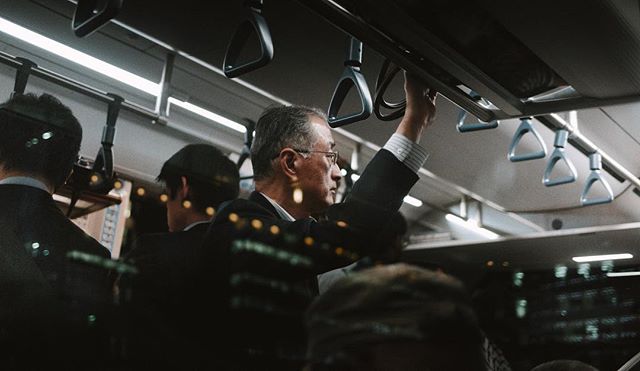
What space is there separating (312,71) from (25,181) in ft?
2.87

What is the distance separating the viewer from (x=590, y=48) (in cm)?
114

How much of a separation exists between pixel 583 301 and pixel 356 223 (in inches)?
41.2

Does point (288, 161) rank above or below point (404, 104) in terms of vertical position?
below

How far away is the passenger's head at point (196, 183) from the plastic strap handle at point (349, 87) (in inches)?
10.5

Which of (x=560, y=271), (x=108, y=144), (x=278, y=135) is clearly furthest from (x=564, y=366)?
(x=108, y=144)

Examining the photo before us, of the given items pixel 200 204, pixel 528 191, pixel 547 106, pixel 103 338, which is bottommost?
pixel 103 338

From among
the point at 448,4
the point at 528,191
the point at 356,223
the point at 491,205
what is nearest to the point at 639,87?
the point at 448,4

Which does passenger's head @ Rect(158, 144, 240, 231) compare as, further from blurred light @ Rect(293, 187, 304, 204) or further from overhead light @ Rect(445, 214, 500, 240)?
overhead light @ Rect(445, 214, 500, 240)

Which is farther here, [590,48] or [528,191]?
[528,191]

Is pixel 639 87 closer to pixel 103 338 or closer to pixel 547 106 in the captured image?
pixel 547 106

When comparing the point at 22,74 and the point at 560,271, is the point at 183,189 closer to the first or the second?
the point at 22,74

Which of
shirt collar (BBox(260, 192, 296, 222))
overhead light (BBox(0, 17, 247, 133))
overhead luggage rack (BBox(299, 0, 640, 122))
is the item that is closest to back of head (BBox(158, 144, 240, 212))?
shirt collar (BBox(260, 192, 296, 222))

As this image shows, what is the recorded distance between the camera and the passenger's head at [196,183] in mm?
1118

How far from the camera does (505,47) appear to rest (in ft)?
3.88
